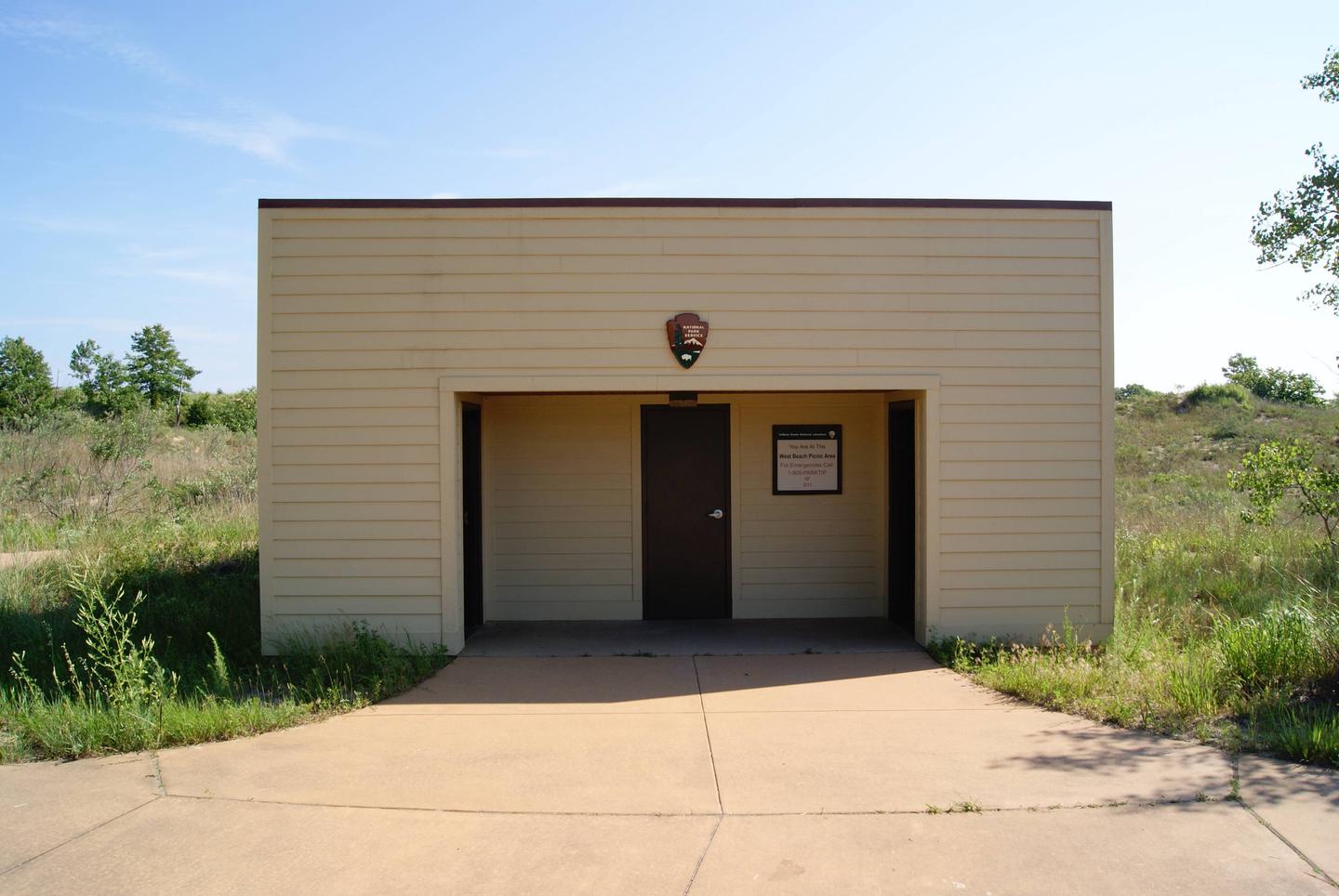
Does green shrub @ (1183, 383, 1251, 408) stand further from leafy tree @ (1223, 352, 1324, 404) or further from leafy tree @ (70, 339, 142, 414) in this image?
leafy tree @ (70, 339, 142, 414)

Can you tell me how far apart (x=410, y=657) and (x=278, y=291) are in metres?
3.40

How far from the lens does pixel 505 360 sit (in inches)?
332

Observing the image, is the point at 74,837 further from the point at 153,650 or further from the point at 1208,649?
the point at 1208,649

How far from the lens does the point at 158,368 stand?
4100 centimetres

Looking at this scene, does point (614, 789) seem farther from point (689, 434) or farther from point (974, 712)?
point (689, 434)

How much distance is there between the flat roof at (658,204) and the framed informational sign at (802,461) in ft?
8.31

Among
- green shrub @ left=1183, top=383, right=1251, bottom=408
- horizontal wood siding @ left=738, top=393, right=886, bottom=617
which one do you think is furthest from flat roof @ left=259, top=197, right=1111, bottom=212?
green shrub @ left=1183, top=383, right=1251, bottom=408

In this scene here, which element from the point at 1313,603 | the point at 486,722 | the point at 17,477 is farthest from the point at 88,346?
the point at 1313,603

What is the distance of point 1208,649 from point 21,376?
39.5m

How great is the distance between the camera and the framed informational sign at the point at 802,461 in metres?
10.1

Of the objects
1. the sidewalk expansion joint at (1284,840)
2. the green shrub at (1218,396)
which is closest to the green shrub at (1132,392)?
the green shrub at (1218,396)

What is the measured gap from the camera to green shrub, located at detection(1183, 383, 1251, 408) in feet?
111

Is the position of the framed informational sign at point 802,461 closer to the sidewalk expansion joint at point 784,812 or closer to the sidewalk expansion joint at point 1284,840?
the sidewalk expansion joint at point 1284,840

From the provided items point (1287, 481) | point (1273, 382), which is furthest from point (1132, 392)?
point (1287, 481)
